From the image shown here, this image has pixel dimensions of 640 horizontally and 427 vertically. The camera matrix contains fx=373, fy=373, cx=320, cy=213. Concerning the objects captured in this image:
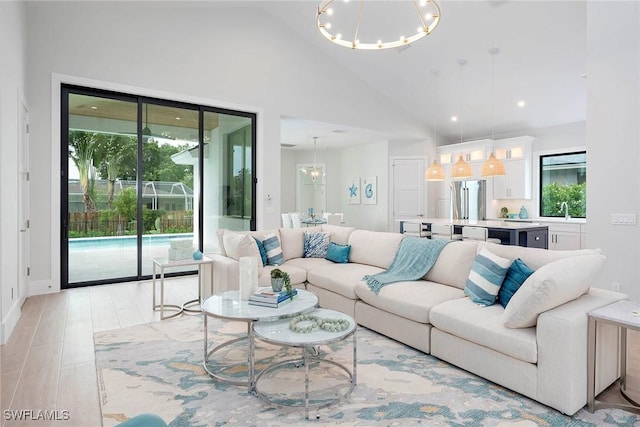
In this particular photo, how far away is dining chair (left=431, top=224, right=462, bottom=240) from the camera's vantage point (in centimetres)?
603

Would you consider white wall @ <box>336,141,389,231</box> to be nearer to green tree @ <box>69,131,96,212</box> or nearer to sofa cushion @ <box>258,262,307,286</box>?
sofa cushion @ <box>258,262,307,286</box>

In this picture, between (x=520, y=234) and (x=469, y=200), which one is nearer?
(x=520, y=234)

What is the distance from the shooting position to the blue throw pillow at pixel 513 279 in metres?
2.62

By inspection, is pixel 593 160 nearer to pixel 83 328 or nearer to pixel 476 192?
pixel 476 192

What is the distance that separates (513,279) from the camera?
105 inches

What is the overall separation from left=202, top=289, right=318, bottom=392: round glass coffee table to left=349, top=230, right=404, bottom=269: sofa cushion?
133 cm

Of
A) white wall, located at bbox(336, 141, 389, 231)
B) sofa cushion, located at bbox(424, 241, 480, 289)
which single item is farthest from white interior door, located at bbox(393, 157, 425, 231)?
sofa cushion, located at bbox(424, 241, 480, 289)

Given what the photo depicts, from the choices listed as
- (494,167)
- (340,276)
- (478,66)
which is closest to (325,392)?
(340,276)

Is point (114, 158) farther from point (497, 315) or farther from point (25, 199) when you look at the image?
point (497, 315)

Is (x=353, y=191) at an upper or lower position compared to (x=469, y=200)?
upper

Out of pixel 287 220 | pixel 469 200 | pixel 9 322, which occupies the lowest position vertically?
pixel 9 322

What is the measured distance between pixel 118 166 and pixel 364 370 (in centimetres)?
455

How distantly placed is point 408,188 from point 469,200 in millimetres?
1413

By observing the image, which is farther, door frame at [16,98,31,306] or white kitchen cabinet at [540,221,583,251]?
white kitchen cabinet at [540,221,583,251]
